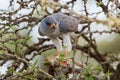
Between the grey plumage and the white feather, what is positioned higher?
the grey plumage

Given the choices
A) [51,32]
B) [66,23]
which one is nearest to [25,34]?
[51,32]

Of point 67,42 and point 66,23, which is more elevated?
point 66,23

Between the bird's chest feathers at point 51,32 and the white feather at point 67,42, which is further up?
the bird's chest feathers at point 51,32

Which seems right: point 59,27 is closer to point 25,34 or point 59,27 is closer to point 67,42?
point 67,42

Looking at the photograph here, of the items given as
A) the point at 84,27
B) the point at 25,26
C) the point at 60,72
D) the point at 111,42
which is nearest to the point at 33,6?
the point at 25,26

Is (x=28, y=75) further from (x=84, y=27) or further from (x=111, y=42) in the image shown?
(x=111, y=42)

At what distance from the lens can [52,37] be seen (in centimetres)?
237

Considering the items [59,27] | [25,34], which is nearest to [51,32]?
[59,27]

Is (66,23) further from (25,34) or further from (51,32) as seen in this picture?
(25,34)

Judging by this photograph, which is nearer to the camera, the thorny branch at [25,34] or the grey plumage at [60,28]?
the thorny branch at [25,34]

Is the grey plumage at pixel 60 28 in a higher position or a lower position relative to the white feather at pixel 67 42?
higher

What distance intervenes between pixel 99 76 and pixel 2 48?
66 centimetres

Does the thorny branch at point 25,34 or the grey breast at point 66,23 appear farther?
the grey breast at point 66,23

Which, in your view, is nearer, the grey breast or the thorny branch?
the thorny branch
